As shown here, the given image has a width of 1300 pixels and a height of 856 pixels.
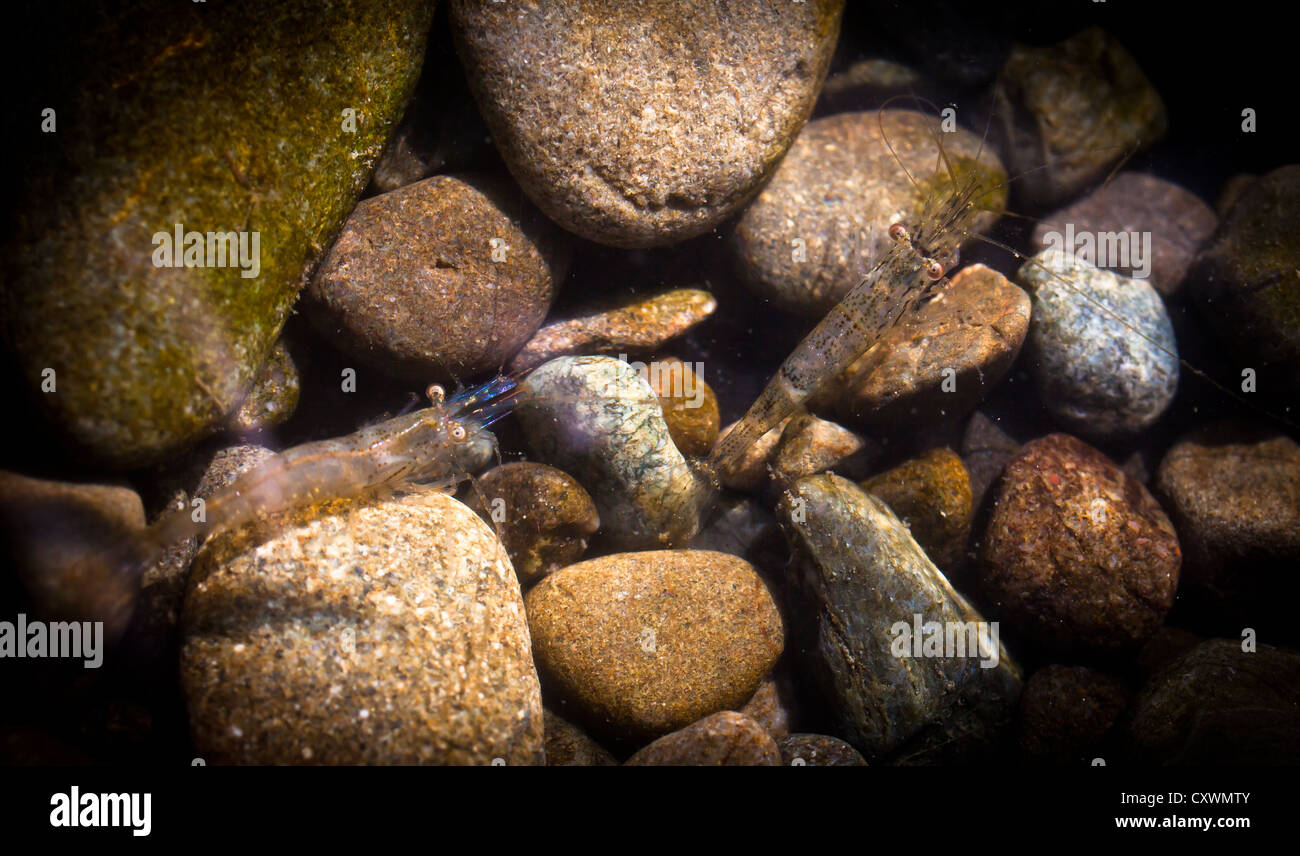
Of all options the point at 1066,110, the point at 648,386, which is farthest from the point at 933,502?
the point at 1066,110

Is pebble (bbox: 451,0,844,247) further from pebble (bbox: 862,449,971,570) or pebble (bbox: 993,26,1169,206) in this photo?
pebble (bbox: 862,449,971,570)

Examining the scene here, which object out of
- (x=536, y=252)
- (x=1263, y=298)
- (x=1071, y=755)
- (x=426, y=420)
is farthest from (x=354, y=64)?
(x=1263, y=298)

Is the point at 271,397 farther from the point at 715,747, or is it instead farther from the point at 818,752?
the point at 818,752

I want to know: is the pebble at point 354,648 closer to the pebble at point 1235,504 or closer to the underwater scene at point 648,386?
the underwater scene at point 648,386

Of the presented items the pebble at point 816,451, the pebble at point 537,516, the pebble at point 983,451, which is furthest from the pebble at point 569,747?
the pebble at point 983,451
